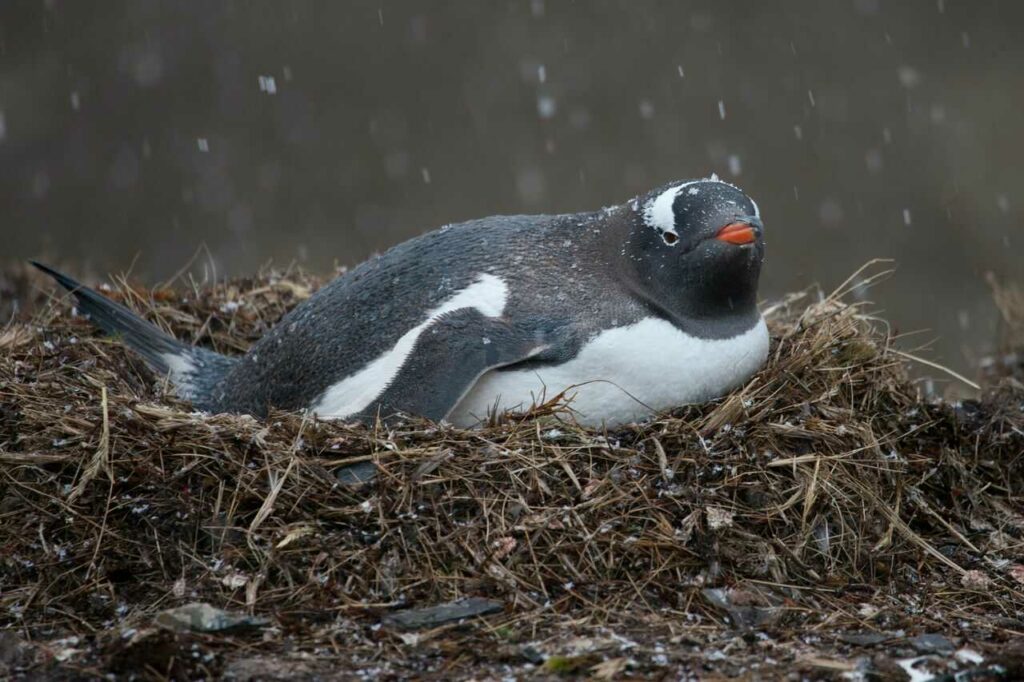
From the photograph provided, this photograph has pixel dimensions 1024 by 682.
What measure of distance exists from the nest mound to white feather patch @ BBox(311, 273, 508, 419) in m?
0.21

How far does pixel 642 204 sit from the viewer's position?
14.9 ft

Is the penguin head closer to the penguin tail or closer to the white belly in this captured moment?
the white belly

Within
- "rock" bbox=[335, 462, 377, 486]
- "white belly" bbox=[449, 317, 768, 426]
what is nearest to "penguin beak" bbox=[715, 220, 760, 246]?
"white belly" bbox=[449, 317, 768, 426]

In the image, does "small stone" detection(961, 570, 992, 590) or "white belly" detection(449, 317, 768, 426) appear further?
"white belly" detection(449, 317, 768, 426)

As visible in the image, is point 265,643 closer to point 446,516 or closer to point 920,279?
point 446,516

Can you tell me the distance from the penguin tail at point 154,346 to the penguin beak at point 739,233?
2011 millimetres

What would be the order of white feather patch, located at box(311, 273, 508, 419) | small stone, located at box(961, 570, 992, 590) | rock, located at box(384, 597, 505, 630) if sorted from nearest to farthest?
rock, located at box(384, 597, 505, 630)
small stone, located at box(961, 570, 992, 590)
white feather patch, located at box(311, 273, 508, 419)

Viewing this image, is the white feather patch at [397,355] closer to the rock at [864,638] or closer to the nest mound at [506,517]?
the nest mound at [506,517]

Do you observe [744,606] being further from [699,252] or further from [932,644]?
[699,252]

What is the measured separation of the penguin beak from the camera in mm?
4219

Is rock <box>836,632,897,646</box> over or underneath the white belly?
underneath

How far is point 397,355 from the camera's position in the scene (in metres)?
4.30

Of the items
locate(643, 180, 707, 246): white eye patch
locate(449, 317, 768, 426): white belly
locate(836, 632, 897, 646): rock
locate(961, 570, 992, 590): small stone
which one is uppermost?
locate(643, 180, 707, 246): white eye patch

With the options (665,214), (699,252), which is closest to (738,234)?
(699,252)
